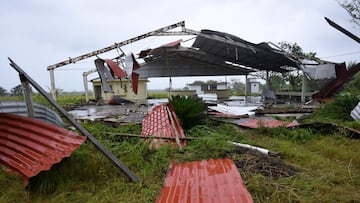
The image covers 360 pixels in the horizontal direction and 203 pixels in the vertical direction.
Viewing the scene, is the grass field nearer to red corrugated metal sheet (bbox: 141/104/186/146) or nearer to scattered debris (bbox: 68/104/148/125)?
red corrugated metal sheet (bbox: 141/104/186/146)

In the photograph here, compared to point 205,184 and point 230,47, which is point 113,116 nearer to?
point 205,184

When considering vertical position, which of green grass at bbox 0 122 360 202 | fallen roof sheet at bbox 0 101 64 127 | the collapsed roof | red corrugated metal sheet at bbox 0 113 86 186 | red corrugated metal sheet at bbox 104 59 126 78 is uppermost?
the collapsed roof

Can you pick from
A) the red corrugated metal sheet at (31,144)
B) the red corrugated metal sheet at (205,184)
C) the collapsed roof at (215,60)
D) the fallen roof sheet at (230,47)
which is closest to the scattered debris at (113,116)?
the red corrugated metal sheet at (31,144)

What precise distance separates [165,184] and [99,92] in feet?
54.6

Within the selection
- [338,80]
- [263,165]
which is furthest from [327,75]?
[263,165]

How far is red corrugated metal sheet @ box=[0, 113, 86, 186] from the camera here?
212cm

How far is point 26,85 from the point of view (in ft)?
8.54

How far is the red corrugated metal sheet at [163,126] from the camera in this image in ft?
12.7

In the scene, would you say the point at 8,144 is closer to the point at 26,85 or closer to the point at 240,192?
the point at 26,85

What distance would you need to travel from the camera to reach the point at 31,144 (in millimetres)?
2396

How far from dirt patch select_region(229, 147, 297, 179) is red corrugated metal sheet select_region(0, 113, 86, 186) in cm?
194

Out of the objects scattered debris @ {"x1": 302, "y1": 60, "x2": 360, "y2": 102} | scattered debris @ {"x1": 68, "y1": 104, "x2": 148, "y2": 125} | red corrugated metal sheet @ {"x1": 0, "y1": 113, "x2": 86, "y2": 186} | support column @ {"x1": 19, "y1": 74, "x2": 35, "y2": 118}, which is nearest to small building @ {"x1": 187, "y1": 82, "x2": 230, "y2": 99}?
scattered debris @ {"x1": 302, "y1": 60, "x2": 360, "y2": 102}

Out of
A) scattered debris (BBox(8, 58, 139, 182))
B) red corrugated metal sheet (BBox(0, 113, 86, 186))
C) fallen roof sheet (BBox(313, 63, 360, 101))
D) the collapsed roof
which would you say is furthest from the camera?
the collapsed roof

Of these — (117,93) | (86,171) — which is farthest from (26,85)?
(117,93)
